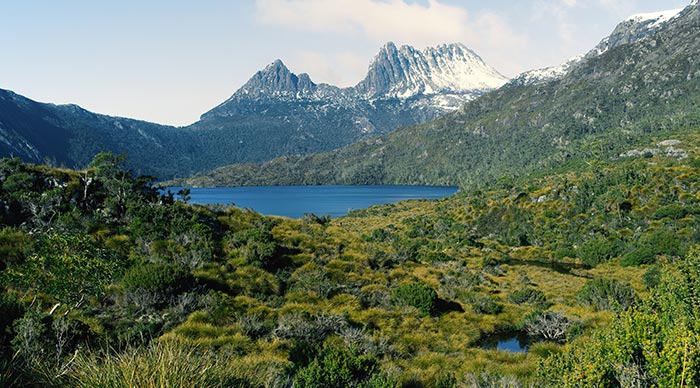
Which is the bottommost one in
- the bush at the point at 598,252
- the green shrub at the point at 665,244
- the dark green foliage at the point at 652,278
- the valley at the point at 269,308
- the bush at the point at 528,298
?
the bush at the point at 598,252

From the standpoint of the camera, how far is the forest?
9258mm

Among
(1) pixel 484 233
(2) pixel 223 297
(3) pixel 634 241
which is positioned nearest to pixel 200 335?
(2) pixel 223 297

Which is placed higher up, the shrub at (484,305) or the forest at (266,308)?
the forest at (266,308)

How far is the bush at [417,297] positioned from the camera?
82.3 ft

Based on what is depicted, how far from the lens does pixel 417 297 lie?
25.6m

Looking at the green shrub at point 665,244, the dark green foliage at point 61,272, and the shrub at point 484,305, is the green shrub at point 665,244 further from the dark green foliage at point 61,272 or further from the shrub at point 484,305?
the dark green foliage at point 61,272

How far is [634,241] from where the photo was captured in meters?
61.5

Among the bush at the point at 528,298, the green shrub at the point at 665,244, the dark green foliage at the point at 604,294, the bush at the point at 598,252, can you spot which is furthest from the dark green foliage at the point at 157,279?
the bush at the point at 598,252

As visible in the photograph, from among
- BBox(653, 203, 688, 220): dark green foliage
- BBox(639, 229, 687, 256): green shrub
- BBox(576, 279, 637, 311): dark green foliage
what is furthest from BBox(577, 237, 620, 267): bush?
BBox(576, 279, 637, 311): dark green foliage

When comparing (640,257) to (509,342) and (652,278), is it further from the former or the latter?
(509,342)

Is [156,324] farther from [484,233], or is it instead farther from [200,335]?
[484,233]

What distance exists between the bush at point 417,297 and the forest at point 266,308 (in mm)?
87

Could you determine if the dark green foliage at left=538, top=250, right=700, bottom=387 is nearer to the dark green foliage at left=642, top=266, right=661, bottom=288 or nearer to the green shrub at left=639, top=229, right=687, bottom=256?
the dark green foliage at left=642, top=266, right=661, bottom=288

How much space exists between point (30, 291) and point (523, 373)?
19875 millimetres
